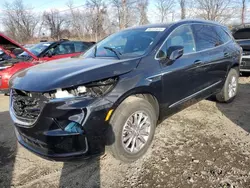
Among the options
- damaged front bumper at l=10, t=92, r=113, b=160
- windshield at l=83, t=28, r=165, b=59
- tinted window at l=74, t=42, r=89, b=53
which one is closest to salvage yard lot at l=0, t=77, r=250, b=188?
damaged front bumper at l=10, t=92, r=113, b=160

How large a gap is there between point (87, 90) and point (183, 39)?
6.39ft

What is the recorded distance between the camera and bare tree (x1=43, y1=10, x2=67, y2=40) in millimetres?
46469

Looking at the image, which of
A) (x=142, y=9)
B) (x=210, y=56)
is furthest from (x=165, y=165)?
(x=142, y=9)

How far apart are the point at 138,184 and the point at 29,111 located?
4.68 ft

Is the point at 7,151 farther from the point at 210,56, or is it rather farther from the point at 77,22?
the point at 77,22

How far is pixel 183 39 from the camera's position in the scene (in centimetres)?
370

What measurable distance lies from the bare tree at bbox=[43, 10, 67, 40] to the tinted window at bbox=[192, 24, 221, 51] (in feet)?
146

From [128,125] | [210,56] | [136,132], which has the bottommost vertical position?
[136,132]

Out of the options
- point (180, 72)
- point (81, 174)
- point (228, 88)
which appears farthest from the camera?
point (228, 88)

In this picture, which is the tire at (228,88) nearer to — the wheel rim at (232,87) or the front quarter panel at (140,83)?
the wheel rim at (232,87)

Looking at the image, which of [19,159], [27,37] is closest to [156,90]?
[19,159]

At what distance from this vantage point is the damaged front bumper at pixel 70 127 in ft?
7.86

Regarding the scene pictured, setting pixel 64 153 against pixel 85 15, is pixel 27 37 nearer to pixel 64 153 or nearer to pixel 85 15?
pixel 85 15

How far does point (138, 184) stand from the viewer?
2564mm
